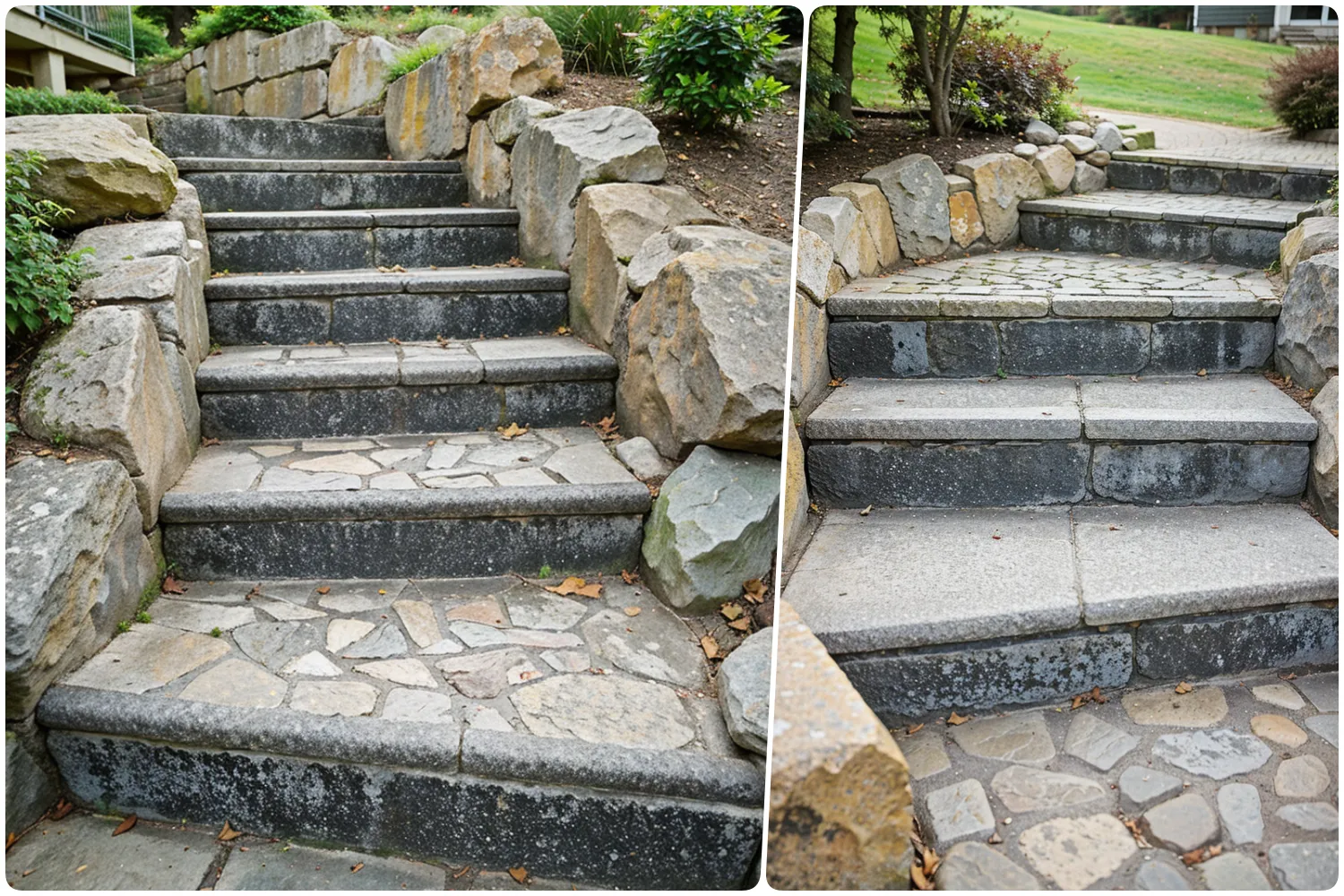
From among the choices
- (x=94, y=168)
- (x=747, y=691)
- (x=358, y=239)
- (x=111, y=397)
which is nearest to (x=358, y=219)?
(x=358, y=239)

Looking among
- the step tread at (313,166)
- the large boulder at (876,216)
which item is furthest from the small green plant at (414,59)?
the large boulder at (876,216)

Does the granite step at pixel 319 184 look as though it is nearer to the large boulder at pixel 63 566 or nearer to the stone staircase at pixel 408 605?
the stone staircase at pixel 408 605

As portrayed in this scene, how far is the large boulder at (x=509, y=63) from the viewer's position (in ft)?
15.8

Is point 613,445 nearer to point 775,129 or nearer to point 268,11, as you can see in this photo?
point 775,129

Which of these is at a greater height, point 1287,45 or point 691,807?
point 1287,45

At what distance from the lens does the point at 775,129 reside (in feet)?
15.3

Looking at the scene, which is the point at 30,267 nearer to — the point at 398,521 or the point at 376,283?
the point at 398,521

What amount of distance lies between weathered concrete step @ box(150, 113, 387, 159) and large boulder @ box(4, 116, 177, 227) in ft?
5.32

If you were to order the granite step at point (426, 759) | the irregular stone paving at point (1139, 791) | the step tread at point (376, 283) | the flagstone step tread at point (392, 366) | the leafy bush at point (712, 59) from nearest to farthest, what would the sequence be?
1. the irregular stone paving at point (1139, 791)
2. the granite step at point (426, 759)
3. the flagstone step tread at point (392, 366)
4. the step tread at point (376, 283)
5. the leafy bush at point (712, 59)

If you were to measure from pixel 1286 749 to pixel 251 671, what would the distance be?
7.72ft

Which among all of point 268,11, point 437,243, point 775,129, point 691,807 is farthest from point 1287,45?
point 691,807

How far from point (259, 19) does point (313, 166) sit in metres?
3.55

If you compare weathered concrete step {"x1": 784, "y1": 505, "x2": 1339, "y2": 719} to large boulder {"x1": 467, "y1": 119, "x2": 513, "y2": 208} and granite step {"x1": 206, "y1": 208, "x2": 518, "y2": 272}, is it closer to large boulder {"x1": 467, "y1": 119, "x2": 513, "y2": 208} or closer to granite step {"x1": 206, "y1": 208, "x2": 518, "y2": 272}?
granite step {"x1": 206, "y1": 208, "x2": 518, "y2": 272}

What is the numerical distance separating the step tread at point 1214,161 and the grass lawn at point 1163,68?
1.58m
